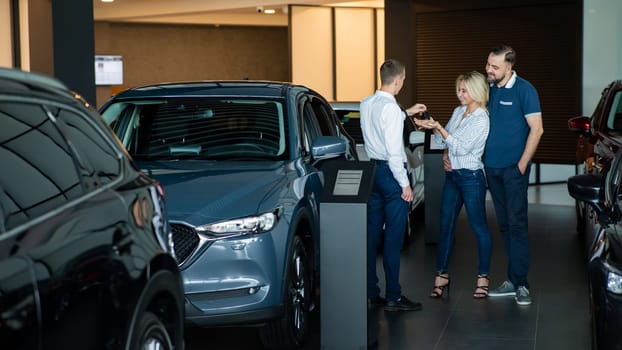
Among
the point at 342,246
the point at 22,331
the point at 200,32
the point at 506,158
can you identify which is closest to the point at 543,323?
the point at 506,158

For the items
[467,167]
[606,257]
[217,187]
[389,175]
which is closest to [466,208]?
[467,167]

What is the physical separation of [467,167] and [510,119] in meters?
0.44

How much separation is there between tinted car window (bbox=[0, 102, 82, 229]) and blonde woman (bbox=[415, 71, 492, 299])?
387cm

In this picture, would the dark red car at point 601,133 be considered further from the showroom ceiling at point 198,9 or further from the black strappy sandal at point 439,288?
the showroom ceiling at point 198,9

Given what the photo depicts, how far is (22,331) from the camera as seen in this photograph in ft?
9.12

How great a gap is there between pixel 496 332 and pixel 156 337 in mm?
3180

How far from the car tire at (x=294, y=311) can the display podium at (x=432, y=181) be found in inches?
168

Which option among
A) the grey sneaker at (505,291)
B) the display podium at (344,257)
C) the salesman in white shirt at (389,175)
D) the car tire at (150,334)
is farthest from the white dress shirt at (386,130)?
the car tire at (150,334)

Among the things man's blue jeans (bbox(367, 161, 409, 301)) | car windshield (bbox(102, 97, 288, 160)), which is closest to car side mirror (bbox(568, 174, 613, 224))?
man's blue jeans (bbox(367, 161, 409, 301))

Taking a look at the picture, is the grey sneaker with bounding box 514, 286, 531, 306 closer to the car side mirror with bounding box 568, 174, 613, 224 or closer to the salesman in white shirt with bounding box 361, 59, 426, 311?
the salesman in white shirt with bounding box 361, 59, 426, 311

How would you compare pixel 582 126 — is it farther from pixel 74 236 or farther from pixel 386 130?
pixel 74 236

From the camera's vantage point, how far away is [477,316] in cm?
699

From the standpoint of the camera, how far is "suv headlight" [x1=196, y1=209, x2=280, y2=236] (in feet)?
17.8

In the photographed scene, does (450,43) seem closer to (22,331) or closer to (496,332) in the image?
(496,332)
